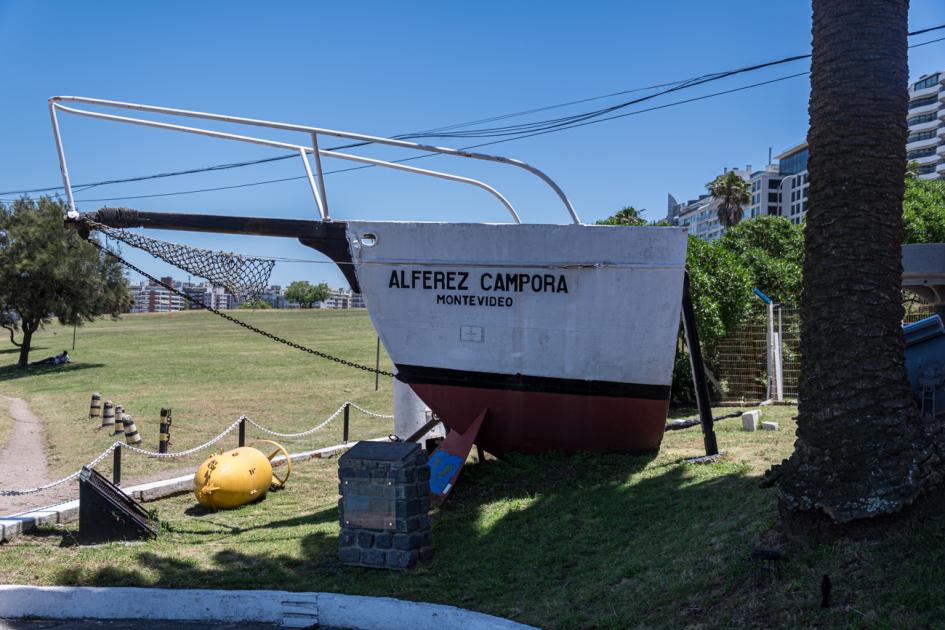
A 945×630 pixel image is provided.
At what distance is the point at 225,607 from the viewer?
22.4ft

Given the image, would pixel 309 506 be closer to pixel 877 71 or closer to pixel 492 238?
pixel 492 238

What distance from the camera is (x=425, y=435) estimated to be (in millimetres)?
12859

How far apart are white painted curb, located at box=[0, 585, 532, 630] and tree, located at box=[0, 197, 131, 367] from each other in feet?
89.8

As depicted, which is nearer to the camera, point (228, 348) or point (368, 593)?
point (368, 593)

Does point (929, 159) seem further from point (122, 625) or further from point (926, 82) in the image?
point (122, 625)

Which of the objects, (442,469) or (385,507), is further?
(442,469)

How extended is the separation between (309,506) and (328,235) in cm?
361

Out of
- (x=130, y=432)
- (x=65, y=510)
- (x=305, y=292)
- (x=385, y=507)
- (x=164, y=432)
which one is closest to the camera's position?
(x=385, y=507)

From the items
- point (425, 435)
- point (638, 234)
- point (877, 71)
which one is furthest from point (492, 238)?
point (877, 71)

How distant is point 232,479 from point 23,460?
6378 millimetres

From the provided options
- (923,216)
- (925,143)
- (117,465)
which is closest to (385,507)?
(117,465)

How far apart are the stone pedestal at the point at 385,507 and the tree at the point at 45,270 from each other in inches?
1107

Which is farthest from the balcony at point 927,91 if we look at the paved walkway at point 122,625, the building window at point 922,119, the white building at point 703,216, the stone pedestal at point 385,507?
the paved walkway at point 122,625

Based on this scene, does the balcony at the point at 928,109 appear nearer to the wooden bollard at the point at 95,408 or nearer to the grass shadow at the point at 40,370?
the grass shadow at the point at 40,370
